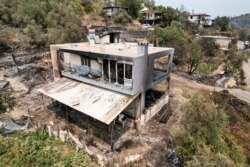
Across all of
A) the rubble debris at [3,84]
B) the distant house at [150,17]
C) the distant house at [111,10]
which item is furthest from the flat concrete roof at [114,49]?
the distant house at [150,17]

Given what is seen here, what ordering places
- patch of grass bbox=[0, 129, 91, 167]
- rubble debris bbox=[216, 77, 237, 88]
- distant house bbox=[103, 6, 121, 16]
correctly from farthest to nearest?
distant house bbox=[103, 6, 121, 16], rubble debris bbox=[216, 77, 237, 88], patch of grass bbox=[0, 129, 91, 167]

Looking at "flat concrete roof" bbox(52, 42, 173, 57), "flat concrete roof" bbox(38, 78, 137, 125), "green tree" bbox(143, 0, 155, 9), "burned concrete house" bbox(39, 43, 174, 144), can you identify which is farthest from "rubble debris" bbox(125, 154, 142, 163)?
"green tree" bbox(143, 0, 155, 9)

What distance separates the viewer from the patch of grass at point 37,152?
12422 millimetres

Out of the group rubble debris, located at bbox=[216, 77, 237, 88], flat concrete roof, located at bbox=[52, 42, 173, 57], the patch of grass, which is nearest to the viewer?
the patch of grass

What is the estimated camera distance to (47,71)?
3006cm

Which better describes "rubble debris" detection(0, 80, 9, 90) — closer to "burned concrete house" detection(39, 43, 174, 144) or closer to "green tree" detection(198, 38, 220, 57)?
"burned concrete house" detection(39, 43, 174, 144)

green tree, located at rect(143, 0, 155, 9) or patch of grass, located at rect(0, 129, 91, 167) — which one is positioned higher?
green tree, located at rect(143, 0, 155, 9)

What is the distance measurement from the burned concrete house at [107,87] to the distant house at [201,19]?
6998cm

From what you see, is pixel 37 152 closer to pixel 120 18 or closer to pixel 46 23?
pixel 46 23

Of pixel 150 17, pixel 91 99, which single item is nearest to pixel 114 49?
pixel 91 99

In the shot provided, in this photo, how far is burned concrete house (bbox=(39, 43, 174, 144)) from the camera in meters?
15.6

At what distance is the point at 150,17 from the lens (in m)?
67.8

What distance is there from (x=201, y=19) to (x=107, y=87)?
76809mm

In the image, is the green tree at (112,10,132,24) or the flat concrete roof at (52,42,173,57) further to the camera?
the green tree at (112,10,132,24)
